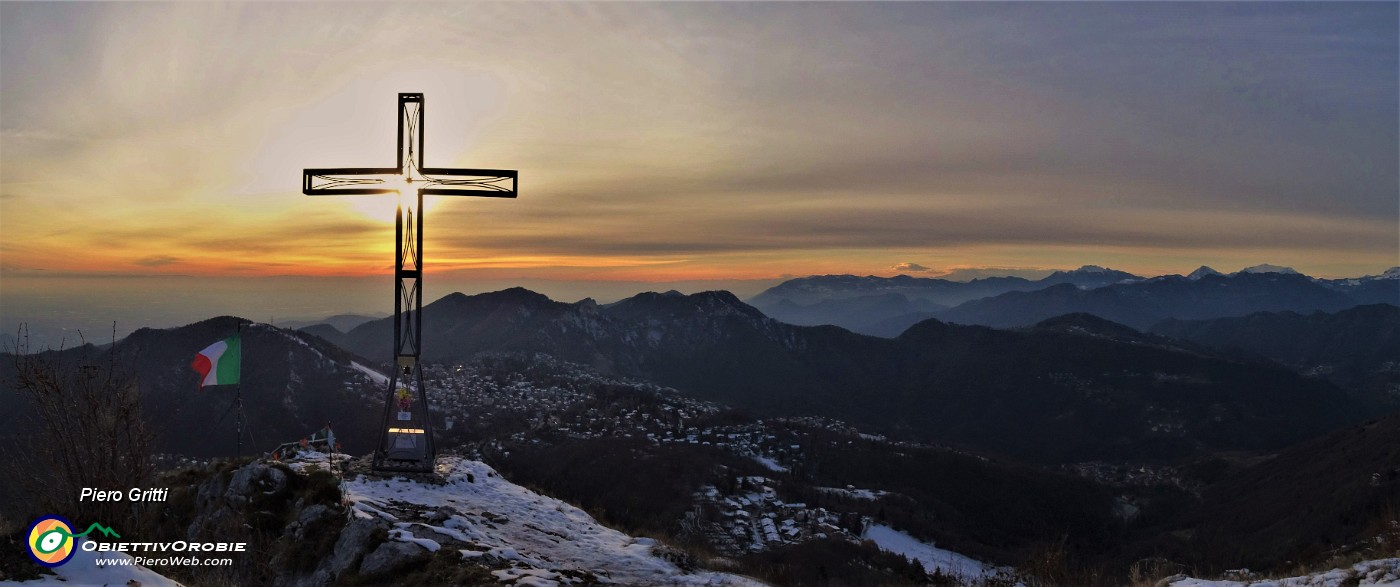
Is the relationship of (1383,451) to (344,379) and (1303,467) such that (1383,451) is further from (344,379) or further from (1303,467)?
(344,379)

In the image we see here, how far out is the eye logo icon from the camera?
11453 millimetres

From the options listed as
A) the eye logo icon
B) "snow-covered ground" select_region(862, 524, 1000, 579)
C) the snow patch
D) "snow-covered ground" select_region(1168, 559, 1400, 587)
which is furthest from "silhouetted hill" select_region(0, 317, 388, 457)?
"snow-covered ground" select_region(1168, 559, 1400, 587)

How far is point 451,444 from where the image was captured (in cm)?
14525

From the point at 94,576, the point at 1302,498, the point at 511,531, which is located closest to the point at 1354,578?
the point at 511,531

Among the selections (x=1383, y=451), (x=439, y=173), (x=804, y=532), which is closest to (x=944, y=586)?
(x=439, y=173)

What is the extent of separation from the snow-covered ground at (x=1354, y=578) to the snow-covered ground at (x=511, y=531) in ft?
39.0

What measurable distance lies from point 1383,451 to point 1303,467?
23353 millimetres

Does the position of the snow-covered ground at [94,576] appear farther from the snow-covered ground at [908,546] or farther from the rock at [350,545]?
the snow-covered ground at [908,546]

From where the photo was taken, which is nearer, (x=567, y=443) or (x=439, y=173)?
(x=439, y=173)

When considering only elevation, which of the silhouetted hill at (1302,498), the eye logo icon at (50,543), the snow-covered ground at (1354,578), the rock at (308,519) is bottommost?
the silhouetted hill at (1302,498)

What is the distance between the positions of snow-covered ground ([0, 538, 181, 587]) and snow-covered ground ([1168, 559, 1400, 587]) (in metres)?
20.6

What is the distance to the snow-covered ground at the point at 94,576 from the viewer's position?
10305 millimetres

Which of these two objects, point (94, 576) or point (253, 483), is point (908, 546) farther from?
point (94, 576)

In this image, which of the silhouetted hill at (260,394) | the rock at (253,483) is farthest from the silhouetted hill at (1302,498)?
the silhouetted hill at (260,394)
